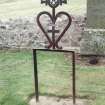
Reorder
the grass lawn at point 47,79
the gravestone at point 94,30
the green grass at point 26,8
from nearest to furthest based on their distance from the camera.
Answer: the grass lawn at point 47,79, the gravestone at point 94,30, the green grass at point 26,8

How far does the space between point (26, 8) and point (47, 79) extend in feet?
17.9

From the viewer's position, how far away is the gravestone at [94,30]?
28.5 feet

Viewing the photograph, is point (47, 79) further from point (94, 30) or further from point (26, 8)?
point (26, 8)

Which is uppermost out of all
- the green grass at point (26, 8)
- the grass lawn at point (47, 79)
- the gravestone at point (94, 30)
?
the green grass at point (26, 8)

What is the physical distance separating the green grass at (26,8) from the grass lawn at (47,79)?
282 cm

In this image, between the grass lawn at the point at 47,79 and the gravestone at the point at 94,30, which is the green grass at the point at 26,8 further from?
the grass lawn at the point at 47,79

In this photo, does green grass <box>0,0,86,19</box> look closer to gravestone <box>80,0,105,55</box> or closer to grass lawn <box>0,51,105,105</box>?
gravestone <box>80,0,105,55</box>

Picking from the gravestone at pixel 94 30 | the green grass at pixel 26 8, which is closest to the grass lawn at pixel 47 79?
the gravestone at pixel 94 30

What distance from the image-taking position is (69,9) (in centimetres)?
1214

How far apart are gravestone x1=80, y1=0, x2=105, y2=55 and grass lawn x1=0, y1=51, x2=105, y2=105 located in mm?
575

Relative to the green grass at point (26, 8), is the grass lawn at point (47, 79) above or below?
below

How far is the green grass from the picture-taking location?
11.8m

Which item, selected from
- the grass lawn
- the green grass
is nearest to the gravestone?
the grass lawn

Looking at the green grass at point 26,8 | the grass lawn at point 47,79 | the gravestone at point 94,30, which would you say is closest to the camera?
the grass lawn at point 47,79
